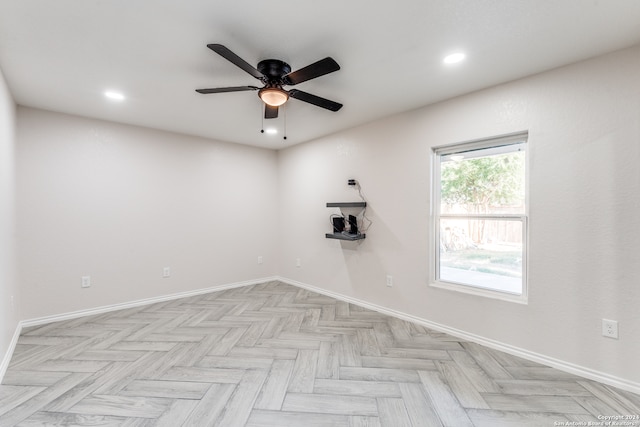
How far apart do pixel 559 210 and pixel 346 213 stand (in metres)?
2.39

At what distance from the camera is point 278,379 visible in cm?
219

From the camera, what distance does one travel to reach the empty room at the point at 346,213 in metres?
1.84

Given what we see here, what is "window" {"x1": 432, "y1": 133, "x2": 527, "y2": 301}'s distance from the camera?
8.64ft

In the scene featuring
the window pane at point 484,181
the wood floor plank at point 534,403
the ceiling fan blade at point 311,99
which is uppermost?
the ceiling fan blade at point 311,99

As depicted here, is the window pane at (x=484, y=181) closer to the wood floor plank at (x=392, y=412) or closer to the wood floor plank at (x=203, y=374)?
the wood floor plank at (x=392, y=412)

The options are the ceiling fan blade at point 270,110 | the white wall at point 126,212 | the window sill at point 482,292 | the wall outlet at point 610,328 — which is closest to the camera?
the wall outlet at point 610,328

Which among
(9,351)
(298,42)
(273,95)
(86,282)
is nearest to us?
(298,42)

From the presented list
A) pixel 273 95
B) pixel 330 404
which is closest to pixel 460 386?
pixel 330 404

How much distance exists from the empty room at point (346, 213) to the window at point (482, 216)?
0.8 inches

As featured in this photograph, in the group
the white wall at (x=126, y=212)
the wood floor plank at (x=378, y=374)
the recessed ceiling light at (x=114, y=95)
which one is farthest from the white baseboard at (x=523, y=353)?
the recessed ceiling light at (x=114, y=95)

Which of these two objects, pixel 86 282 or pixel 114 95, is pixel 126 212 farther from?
pixel 114 95

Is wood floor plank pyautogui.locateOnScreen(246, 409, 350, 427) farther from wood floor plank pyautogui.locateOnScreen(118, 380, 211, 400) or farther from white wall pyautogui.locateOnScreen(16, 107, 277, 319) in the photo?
white wall pyautogui.locateOnScreen(16, 107, 277, 319)

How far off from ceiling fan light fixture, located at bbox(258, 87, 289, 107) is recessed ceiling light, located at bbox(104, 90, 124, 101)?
1727mm

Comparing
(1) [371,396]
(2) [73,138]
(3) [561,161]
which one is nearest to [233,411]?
(1) [371,396]
